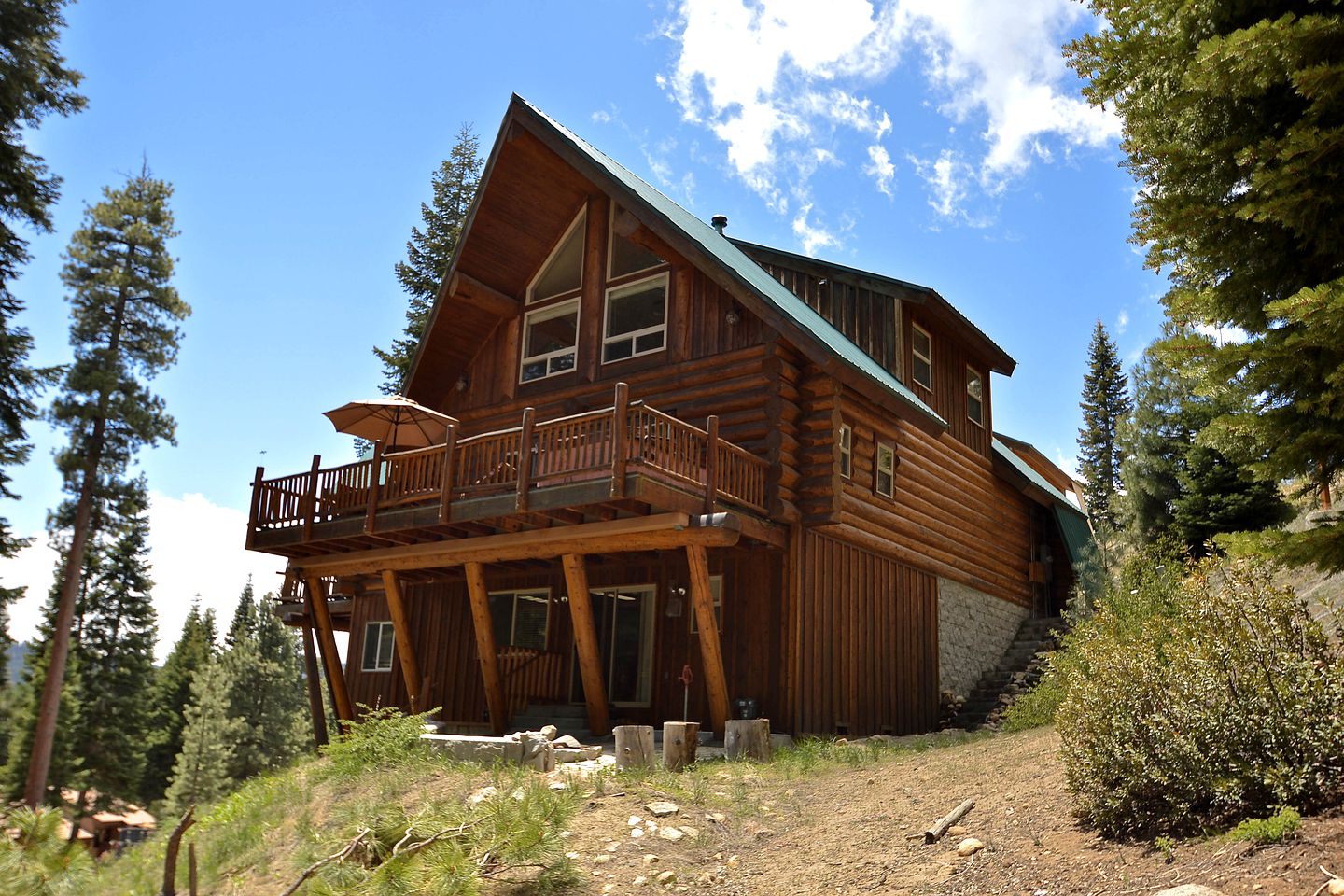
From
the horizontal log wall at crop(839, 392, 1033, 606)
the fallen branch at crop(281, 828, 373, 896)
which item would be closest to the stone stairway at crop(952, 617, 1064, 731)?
the horizontal log wall at crop(839, 392, 1033, 606)

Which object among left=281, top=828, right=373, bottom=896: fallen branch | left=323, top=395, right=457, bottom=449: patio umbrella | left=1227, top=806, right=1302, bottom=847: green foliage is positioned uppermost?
left=323, top=395, right=457, bottom=449: patio umbrella

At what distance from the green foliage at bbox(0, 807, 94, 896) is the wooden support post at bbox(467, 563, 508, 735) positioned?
28.8 feet

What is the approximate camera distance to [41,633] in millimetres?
45906

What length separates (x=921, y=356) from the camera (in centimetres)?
2069

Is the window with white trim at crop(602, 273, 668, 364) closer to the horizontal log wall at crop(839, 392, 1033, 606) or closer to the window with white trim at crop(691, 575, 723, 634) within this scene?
the horizontal log wall at crop(839, 392, 1033, 606)

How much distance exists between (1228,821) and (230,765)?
48267 mm

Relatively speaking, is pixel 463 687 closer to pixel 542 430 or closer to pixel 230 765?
pixel 542 430

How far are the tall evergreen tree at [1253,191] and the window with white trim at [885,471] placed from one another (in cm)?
948

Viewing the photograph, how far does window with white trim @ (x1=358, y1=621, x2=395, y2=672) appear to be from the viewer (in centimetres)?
2227

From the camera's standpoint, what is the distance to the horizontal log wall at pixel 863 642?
15656 mm

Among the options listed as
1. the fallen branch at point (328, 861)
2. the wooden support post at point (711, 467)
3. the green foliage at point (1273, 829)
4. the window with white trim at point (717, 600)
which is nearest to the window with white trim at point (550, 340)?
the window with white trim at point (717, 600)

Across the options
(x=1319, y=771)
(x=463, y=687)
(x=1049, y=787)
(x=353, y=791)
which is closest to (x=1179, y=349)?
(x=1319, y=771)

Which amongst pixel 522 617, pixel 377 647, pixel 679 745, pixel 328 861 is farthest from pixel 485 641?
pixel 328 861

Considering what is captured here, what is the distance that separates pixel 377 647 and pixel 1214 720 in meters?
18.6
